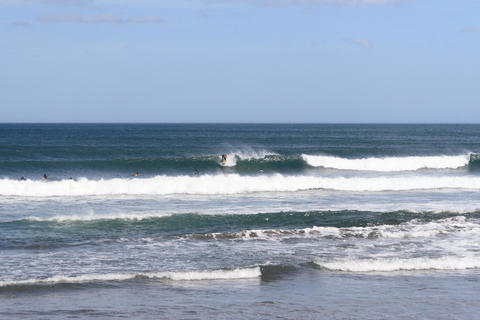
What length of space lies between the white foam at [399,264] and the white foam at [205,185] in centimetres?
1312

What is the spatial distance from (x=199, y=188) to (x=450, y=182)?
1256 centimetres

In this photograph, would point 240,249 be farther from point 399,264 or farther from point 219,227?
point 399,264

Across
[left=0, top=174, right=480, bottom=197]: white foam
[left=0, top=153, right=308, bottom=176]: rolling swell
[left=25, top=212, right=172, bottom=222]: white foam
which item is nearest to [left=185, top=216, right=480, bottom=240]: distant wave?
[left=25, top=212, right=172, bottom=222]: white foam

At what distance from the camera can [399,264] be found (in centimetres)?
1468

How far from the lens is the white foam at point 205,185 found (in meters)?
27.3

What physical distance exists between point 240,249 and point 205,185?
12198mm

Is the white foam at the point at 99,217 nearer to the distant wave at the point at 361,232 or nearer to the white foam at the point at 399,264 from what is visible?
the distant wave at the point at 361,232

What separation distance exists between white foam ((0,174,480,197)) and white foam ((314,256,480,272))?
517 inches

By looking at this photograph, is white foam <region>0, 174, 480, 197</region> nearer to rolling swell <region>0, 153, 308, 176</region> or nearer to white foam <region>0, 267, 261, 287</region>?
rolling swell <region>0, 153, 308, 176</region>

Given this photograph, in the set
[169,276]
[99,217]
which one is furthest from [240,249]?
[99,217]

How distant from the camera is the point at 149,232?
1859cm

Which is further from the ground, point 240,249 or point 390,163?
point 390,163

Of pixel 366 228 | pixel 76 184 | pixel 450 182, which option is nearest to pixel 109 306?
pixel 366 228

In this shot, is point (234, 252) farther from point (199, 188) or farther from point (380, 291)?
point (199, 188)
